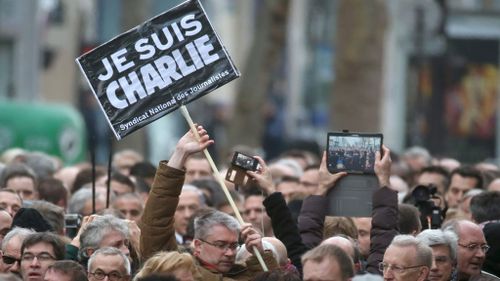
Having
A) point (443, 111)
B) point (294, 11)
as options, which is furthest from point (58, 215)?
point (294, 11)

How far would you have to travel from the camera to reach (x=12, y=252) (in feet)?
41.2

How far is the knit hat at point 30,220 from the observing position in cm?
1332

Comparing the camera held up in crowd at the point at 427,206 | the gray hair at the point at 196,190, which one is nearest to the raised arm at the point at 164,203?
the camera held up in crowd at the point at 427,206

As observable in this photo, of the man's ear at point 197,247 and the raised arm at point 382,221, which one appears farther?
the raised arm at point 382,221

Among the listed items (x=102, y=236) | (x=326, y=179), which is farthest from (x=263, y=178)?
(x=102, y=236)

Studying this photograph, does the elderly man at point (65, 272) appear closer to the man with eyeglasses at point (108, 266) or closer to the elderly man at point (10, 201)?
the man with eyeglasses at point (108, 266)

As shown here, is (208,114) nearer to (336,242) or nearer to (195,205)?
(195,205)

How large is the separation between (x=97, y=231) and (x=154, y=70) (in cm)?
105

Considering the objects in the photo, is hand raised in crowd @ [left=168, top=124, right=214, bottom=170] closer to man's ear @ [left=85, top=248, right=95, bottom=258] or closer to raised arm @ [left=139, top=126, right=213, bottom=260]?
raised arm @ [left=139, top=126, right=213, bottom=260]

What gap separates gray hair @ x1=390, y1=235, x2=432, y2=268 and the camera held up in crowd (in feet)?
8.48

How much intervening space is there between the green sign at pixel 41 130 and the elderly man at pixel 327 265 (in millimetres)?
21271

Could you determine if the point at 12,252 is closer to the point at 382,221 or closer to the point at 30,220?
the point at 30,220

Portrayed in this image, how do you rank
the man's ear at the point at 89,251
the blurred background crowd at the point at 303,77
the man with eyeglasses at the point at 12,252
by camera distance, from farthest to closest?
the blurred background crowd at the point at 303,77 → the man with eyeglasses at the point at 12,252 → the man's ear at the point at 89,251

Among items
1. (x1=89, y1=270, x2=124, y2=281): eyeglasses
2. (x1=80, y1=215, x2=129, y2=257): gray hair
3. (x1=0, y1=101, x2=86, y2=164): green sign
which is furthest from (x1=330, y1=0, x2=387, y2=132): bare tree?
(x1=89, y1=270, x2=124, y2=281): eyeglasses
